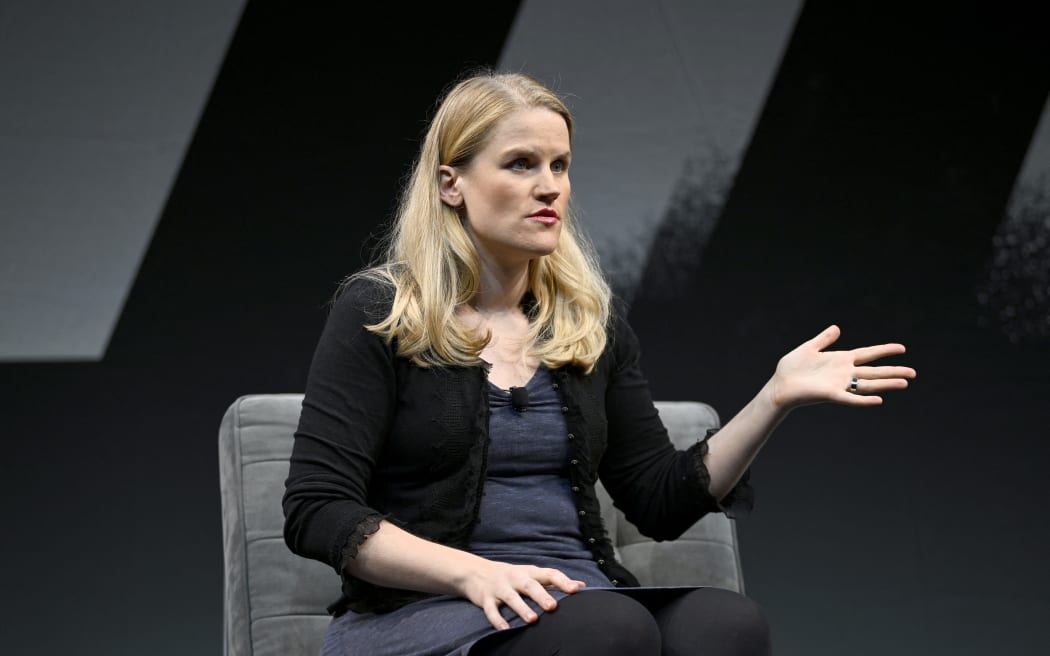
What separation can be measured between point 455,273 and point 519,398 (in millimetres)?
200

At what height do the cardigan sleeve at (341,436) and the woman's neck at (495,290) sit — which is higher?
the woman's neck at (495,290)

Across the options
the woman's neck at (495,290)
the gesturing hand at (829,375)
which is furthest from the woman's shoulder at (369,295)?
the gesturing hand at (829,375)

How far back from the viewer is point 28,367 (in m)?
2.91

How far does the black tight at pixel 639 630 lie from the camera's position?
1.30 m

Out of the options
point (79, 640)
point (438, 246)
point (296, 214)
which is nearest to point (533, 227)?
point (438, 246)

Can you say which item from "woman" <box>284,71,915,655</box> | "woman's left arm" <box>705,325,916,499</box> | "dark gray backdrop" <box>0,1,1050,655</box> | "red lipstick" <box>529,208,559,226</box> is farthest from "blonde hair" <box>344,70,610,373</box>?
"dark gray backdrop" <box>0,1,1050,655</box>

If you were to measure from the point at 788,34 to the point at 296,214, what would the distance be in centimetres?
136

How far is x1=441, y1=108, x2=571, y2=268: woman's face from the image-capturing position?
1665 mm

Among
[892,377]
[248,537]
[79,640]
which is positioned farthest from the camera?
[79,640]

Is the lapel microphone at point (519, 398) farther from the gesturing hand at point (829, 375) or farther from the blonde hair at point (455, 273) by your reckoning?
the gesturing hand at point (829, 375)

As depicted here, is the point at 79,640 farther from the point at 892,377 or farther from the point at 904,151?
the point at 904,151

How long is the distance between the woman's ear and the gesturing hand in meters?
0.50

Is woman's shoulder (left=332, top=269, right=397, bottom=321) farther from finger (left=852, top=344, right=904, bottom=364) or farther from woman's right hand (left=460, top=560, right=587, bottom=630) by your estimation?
finger (left=852, top=344, right=904, bottom=364)

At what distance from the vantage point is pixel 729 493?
5.64ft
